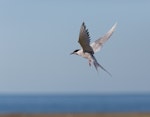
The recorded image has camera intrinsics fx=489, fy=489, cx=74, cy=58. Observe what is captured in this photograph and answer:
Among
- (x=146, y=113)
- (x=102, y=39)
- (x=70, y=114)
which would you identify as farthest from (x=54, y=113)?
(x=102, y=39)

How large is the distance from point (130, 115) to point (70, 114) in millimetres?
606

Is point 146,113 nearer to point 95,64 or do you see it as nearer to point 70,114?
point 70,114

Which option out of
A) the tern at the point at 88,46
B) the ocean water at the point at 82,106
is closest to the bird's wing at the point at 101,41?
the tern at the point at 88,46

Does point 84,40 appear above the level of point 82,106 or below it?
below

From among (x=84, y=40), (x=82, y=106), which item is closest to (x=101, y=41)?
(x=84, y=40)

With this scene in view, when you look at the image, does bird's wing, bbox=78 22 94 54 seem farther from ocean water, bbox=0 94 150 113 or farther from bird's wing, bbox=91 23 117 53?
ocean water, bbox=0 94 150 113

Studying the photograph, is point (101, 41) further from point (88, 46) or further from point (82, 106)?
point (82, 106)

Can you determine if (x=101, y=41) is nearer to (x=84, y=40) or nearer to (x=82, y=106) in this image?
(x=84, y=40)

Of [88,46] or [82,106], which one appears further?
[82,106]

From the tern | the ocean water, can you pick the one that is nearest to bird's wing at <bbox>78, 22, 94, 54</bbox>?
the tern

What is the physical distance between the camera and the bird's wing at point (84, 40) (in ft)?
9.41

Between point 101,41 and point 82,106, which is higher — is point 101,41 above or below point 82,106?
below

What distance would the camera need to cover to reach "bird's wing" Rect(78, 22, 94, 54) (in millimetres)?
2869

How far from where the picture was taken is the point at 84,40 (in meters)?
2.90
